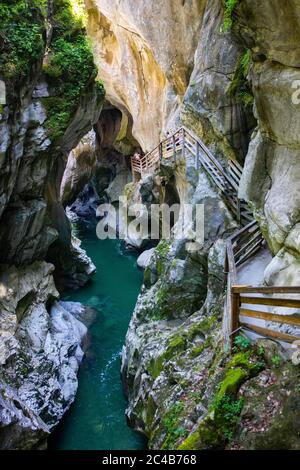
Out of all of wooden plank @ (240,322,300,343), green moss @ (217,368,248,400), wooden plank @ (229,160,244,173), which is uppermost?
wooden plank @ (229,160,244,173)

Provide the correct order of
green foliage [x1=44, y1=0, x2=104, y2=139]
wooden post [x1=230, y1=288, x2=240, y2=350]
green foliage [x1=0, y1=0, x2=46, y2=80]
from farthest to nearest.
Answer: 1. green foliage [x1=44, y1=0, x2=104, y2=139]
2. green foliage [x1=0, y1=0, x2=46, y2=80]
3. wooden post [x1=230, y1=288, x2=240, y2=350]

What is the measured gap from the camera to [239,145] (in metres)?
14.6

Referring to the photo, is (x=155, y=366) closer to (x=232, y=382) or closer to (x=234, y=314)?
(x=234, y=314)

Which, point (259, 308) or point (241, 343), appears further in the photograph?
point (259, 308)

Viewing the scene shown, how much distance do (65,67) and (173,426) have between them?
13.8 meters

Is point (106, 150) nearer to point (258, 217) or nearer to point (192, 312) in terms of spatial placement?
point (192, 312)

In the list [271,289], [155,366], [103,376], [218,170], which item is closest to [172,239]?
[218,170]

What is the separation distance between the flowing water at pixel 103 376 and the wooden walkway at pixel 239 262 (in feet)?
19.8

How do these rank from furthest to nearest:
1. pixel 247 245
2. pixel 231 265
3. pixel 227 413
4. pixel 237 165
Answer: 1. pixel 237 165
2. pixel 247 245
3. pixel 231 265
4. pixel 227 413

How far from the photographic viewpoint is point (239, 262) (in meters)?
10.6

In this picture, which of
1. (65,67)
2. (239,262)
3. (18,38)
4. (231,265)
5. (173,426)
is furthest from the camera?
(65,67)

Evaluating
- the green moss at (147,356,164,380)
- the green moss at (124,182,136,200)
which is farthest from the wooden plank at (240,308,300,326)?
the green moss at (124,182,136,200)
